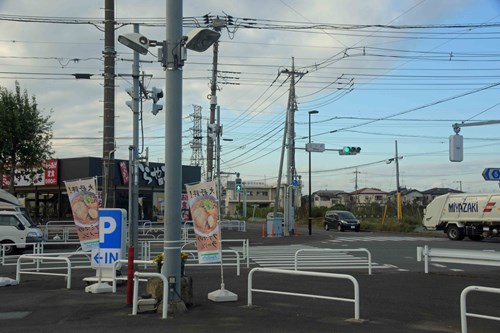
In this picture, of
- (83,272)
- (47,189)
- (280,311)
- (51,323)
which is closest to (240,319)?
(280,311)

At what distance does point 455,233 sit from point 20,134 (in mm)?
28305

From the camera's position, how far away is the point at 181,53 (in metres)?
9.21

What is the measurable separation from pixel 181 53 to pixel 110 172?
939 cm

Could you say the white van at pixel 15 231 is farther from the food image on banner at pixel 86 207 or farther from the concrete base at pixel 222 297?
the concrete base at pixel 222 297

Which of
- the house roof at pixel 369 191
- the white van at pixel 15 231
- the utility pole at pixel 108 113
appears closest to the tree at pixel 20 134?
the white van at pixel 15 231

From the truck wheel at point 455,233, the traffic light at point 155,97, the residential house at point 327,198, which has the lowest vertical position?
the truck wheel at point 455,233

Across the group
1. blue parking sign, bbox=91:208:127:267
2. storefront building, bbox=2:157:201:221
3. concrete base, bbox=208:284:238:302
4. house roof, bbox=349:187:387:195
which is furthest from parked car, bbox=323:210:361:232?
house roof, bbox=349:187:387:195

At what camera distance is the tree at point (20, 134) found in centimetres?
2948

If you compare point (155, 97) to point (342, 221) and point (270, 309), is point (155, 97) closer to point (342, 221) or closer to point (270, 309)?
point (270, 309)

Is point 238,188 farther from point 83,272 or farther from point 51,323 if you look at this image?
point 51,323

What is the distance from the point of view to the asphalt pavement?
805cm

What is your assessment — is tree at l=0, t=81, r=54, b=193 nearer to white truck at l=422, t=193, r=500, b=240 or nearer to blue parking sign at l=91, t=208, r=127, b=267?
blue parking sign at l=91, t=208, r=127, b=267

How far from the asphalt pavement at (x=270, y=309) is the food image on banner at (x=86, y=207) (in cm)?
135

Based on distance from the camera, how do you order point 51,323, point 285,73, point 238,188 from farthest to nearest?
point 238,188 → point 285,73 → point 51,323
